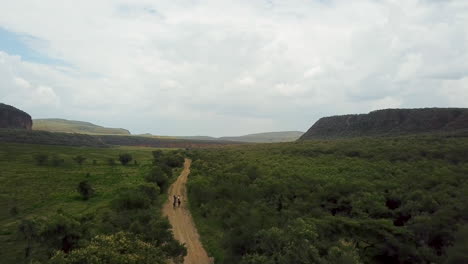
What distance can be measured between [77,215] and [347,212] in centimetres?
3035

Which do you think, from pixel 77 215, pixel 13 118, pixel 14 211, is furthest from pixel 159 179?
pixel 13 118

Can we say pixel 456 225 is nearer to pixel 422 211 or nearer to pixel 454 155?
pixel 422 211

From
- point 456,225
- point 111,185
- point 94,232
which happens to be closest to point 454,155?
point 456,225

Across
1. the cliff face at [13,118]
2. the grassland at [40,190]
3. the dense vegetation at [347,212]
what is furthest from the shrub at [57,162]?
the cliff face at [13,118]

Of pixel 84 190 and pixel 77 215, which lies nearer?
pixel 77 215

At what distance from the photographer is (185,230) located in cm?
3431

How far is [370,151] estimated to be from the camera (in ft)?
220

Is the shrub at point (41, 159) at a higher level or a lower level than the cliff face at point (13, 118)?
lower

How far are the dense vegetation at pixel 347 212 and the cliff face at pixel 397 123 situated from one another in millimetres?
42557

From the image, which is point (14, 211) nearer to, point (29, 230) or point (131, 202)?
point (131, 202)

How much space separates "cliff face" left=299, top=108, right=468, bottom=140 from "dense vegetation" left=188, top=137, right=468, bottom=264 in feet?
140

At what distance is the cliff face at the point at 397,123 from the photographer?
323ft

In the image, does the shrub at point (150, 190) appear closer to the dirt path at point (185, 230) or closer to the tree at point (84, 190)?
the dirt path at point (185, 230)

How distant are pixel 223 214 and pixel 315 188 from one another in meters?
13.3
